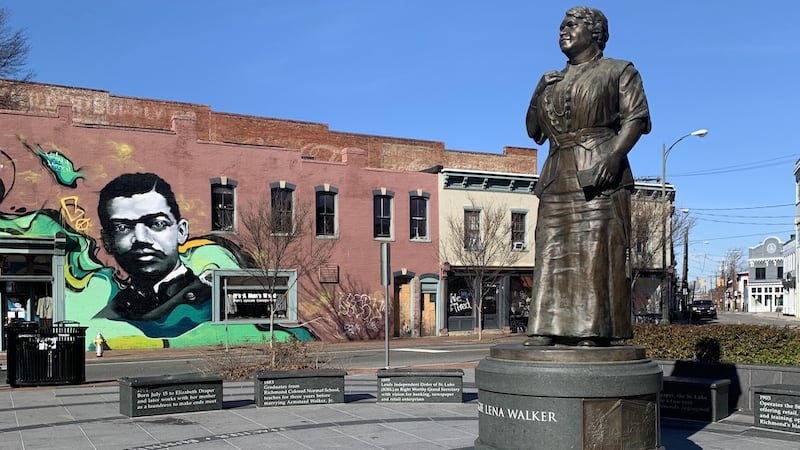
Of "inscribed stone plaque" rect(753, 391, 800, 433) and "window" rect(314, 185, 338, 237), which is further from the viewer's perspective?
"window" rect(314, 185, 338, 237)

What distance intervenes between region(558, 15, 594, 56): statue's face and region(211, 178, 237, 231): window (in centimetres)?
2578

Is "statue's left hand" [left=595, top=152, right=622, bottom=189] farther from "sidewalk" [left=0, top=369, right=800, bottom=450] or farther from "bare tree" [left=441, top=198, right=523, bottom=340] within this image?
"bare tree" [left=441, top=198, right=523, bottom=340]

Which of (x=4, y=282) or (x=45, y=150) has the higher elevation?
(x=45, y=150)

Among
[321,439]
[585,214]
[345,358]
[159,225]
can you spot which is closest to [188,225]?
[159,225]

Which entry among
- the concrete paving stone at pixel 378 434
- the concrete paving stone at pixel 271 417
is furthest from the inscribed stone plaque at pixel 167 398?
the concrete paving stone at pixel 378 434

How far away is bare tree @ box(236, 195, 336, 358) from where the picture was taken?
→ 32938mm

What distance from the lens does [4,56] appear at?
3644cm

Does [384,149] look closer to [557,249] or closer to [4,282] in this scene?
[4,282]

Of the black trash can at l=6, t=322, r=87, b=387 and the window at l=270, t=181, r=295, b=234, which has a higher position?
the window at l=270, t=181, r=295, b=234

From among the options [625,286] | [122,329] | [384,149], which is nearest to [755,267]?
[384,149]

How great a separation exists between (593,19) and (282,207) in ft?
85.7

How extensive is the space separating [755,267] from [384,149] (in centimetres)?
8692

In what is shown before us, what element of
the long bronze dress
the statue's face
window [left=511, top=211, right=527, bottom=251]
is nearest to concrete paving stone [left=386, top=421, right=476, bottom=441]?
the long bronze dress

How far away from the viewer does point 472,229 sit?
132 ft
